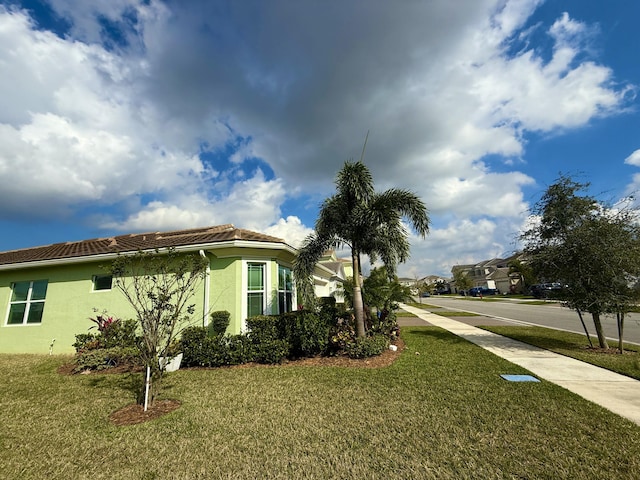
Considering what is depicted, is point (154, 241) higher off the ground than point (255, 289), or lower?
higher

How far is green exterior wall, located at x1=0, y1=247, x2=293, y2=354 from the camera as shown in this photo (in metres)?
9.41

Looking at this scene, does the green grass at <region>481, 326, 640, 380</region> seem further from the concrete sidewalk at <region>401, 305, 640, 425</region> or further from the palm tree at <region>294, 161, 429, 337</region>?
the palm tree at <region>294, 161, 429, 337</region>

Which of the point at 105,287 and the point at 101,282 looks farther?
the point at 101,282

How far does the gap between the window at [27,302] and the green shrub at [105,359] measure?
184 inches

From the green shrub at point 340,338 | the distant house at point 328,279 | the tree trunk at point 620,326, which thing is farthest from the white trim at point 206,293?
the tree trunk at point 620,326

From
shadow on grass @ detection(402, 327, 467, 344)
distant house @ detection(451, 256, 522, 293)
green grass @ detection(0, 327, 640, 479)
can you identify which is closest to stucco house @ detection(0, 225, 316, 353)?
green grass @ detection(0, 327, 640, 479)

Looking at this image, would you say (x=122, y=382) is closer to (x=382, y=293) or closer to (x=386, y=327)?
(x=386, y=327)

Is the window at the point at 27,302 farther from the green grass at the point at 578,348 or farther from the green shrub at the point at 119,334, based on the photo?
the green grass at the point at 578,348

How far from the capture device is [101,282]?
10.7 m

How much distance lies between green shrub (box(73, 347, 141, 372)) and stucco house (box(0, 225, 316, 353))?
60.0 inches

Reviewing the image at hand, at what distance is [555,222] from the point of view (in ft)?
30.7

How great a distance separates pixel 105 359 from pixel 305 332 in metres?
6.00

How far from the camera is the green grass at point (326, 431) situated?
3418mm

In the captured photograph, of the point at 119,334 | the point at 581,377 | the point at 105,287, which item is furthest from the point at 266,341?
the point at 581,377
